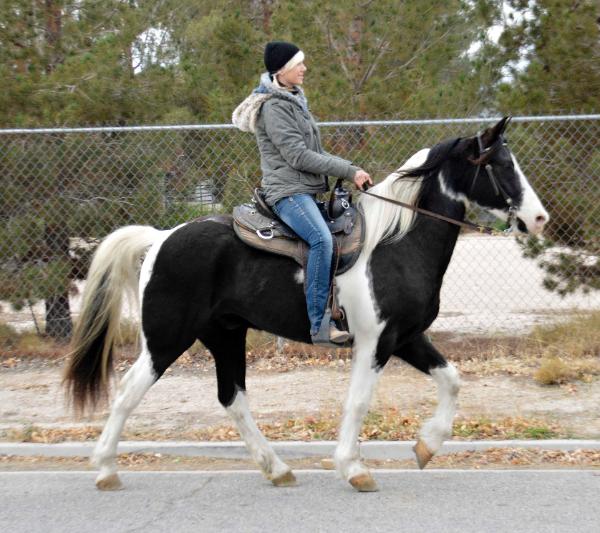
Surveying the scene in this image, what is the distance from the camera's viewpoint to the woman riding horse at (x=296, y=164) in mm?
5070

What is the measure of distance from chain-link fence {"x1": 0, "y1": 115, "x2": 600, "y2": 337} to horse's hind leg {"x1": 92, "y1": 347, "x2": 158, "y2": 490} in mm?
3225

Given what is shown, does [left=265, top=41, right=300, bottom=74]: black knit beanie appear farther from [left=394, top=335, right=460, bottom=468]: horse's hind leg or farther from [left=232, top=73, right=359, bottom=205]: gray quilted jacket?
[left=394, top=335, right=460, bottom=468]: horse's hind leg

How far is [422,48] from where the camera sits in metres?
11.4

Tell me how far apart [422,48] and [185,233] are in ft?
23.0

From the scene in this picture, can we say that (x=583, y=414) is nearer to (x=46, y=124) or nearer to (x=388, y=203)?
(x=388, y=203)

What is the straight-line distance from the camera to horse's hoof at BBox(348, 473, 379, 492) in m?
5.04

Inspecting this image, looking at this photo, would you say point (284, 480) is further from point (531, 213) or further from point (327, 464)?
point (531, 213)

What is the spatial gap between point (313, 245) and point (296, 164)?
0.51 meters

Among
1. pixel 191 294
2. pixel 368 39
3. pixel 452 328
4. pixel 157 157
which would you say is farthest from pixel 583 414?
pixel 368 39

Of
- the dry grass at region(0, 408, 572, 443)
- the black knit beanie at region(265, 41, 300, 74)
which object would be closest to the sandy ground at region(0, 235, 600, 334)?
the dry grass at region(0, 408, 572, 443)

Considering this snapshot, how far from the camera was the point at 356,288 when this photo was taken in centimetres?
509

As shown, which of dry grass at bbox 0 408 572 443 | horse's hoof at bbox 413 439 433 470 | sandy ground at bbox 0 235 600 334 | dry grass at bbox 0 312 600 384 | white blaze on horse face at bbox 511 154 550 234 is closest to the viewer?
white blaze on horse face at bbox 511 154 550 234

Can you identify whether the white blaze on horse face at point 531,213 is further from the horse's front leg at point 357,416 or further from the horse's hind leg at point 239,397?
the horse's hind leg at point 239,397

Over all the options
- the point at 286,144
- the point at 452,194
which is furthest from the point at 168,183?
the point at 452,194
